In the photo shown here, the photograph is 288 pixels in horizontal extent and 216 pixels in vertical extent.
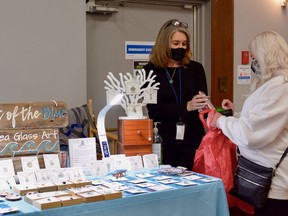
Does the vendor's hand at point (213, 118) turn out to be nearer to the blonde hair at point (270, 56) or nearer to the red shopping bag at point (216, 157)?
the red shopping bag at point (216, 157)

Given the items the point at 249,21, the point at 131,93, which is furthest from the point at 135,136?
the point at 249,21

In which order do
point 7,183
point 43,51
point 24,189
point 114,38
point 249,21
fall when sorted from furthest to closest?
point 249,21 → point 114,38 → point 43,51 → point 7,183 → point 24,189

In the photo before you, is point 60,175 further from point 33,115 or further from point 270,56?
point 270,56

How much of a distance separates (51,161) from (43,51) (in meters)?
1.46

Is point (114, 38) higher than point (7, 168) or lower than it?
higher

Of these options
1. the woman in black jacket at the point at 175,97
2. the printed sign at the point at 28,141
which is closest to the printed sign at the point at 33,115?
the printed sign at the point at 28,141

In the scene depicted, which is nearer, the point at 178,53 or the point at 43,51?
the point at 178,53

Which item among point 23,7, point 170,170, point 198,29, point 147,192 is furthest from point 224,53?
point 147,192

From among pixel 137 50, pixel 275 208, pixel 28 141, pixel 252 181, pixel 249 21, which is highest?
pixel 249 21

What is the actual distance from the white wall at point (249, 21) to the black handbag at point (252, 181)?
2216 mm

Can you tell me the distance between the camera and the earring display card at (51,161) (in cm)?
192

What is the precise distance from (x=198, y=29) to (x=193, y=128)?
1.86 meters

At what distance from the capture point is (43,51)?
319 cm

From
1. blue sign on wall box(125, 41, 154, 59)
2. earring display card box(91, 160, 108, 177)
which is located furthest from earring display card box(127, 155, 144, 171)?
blue sign on wall box(125, 41, 154, 59)
